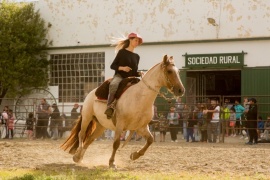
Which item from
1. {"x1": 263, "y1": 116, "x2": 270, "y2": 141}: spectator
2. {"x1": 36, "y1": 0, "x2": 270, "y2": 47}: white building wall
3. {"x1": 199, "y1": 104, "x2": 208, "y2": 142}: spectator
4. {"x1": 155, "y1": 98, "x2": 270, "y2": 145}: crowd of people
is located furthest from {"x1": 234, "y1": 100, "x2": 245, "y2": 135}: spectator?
{"x1": 36, "y1": 0, "x2": 270, "y2": 47}: white building wall

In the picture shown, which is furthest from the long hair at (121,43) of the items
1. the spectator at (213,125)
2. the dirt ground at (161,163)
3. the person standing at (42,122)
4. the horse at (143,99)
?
the person standing at (42,122)

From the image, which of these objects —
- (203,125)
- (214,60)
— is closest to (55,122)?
(203,125)

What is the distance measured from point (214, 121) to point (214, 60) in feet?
16.8

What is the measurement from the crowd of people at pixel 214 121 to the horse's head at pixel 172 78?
10230mm

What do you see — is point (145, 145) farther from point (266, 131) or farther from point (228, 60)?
point (228, 60)

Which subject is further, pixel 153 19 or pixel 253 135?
pixel 153 19

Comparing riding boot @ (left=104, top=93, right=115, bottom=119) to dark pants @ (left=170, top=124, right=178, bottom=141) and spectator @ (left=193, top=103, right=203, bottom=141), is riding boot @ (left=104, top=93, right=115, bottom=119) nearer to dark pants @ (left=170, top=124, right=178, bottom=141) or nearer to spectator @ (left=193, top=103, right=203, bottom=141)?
spectator @ (left=193, top=103, right=203, bottom=141)

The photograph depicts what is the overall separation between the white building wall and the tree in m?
0.73

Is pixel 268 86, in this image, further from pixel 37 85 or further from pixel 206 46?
pixel 37 85

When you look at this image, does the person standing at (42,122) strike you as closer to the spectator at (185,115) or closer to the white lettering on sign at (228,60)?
the spectator at (185,115)

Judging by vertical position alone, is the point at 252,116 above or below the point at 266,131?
above

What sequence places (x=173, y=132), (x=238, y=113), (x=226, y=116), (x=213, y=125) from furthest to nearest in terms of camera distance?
(x=173, y=132) → (x=226, y=116) → (x=238, y=113) → (x=213, y=125)

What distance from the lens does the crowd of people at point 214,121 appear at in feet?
69.9

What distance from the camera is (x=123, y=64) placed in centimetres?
1166
